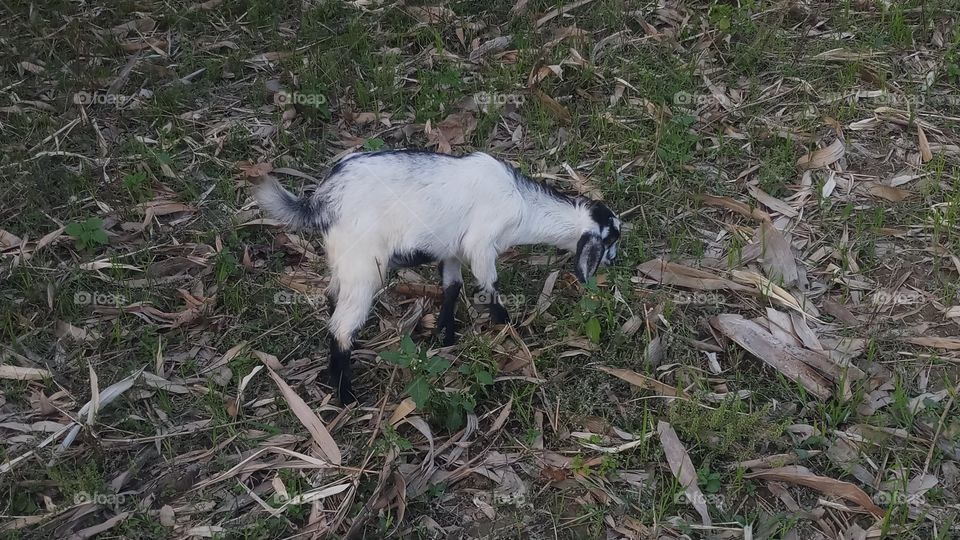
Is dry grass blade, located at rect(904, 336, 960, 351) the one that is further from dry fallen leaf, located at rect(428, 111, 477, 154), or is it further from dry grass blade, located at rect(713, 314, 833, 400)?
dry fallen leaf, located at rect(428, 111, 477, 154)

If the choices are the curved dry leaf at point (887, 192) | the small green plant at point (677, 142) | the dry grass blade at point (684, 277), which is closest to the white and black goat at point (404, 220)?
the dry grass blade at point (684, 277)

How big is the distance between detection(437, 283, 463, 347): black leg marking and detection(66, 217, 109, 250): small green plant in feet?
6.94

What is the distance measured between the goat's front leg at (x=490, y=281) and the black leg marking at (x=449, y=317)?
0.17 metres

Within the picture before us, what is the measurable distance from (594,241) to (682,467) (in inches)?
49.4

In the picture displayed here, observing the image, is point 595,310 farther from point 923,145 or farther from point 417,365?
point 923,145

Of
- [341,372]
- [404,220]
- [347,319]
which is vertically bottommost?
[341,372]

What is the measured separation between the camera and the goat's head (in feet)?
13.7

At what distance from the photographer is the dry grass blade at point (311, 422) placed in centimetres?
366

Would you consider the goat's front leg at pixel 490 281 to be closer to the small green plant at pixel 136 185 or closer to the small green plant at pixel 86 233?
the small green plant at pixel 86 233

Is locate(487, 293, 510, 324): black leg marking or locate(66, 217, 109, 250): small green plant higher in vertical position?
locate(66, 217, 109, 250): small green plant

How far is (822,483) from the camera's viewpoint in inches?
135

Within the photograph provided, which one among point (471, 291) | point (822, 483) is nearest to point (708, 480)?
point (822, 483)

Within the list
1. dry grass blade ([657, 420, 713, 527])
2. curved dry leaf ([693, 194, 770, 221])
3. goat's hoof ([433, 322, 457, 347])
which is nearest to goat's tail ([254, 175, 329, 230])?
Result: goat's hoof ([433, 322, 457, 347])

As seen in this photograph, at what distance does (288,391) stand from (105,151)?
265cm
